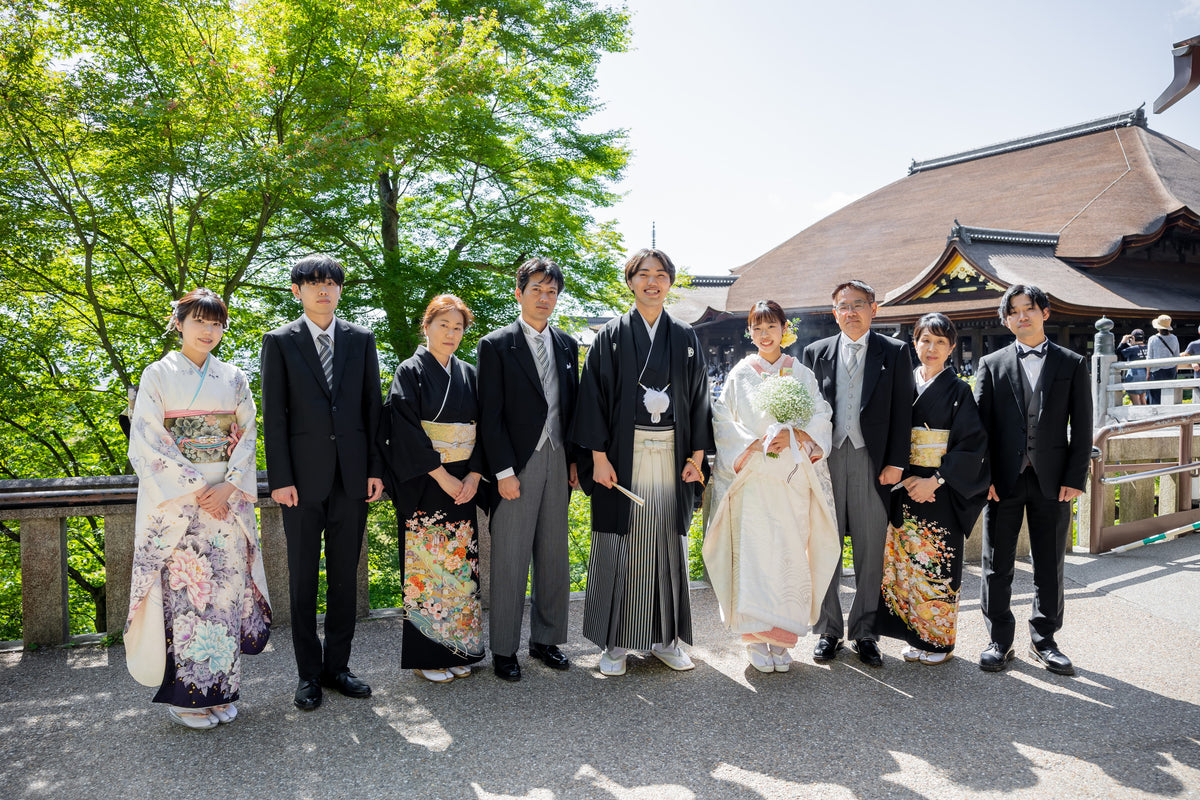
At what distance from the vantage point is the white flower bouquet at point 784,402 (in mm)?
3414

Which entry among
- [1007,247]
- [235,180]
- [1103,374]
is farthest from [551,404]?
[1007,247]

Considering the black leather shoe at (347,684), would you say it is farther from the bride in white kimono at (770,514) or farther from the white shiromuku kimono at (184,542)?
the bride in white kimono at (770,514)

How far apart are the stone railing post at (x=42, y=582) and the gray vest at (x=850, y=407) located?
3.98 meters

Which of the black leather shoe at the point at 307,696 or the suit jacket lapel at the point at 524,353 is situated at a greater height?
A: the suit jacket lapel at the point at 524,353

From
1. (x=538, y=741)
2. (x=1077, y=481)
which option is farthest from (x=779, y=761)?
(x=1077, y=481)

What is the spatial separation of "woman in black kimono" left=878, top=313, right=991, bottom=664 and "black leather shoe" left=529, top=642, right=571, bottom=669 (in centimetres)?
158

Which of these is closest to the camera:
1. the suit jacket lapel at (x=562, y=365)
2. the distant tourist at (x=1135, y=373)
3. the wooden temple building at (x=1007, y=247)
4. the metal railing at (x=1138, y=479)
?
the suit jacket lapel at (x=562, y=365)

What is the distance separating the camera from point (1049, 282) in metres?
15.8

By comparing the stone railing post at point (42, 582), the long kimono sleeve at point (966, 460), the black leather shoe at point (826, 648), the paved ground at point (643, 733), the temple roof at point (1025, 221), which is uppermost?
the temple roof at point (1025, 221)

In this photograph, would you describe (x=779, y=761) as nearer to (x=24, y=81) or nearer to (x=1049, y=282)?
(x=24, y=81)

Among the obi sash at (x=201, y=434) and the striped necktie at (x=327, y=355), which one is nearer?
the obi sash at (x=201, y=434)

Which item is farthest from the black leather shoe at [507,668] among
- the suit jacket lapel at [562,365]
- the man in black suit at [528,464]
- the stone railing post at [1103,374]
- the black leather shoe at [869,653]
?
the stone railing post at [1103,374]

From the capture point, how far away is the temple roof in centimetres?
1656

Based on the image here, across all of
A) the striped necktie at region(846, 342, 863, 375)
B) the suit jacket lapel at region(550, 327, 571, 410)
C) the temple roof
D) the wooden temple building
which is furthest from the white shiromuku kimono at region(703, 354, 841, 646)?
the temple roof
